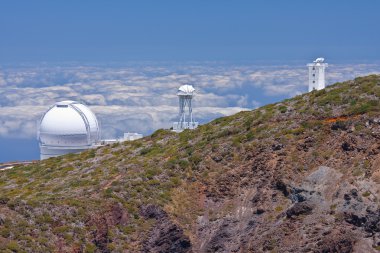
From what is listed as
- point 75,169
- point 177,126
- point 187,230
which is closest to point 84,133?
point 177,126

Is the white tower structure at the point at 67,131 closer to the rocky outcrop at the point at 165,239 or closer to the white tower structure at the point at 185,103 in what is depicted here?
the white tower structure at the point at 185,103

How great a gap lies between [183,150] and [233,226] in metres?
9.63

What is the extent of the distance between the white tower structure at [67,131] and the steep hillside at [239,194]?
116 feet

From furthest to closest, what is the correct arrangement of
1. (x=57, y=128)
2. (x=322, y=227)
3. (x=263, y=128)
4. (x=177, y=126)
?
(x=177, y=126), (x=57, y=128), (x=263, y=128), (x=322, y=227)

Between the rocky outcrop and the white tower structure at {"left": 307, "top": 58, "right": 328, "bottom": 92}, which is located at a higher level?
the white tower structure at {"left": 307, "top": 58, "right": 328, "bottom": 92}

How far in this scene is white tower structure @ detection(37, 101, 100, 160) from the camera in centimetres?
7906

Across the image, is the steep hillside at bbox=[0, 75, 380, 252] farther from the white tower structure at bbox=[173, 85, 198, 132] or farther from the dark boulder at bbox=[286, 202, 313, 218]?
the white tower structure at bbox=[173, 85, 198, 132]

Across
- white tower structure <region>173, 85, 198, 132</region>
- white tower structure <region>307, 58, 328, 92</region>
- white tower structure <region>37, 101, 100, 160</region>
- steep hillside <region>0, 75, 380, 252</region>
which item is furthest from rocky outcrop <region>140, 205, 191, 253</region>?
white tower structure <region>307, 58, 328, 92</region>

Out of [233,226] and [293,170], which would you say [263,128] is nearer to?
[293,170]

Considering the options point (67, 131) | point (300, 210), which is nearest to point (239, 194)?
point (300, 210)

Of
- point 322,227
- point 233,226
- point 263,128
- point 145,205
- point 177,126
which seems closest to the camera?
point 322,227

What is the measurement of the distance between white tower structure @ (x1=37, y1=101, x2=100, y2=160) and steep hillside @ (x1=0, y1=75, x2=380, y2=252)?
116ft

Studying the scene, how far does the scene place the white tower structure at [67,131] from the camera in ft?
259

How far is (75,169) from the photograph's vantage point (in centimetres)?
4594
